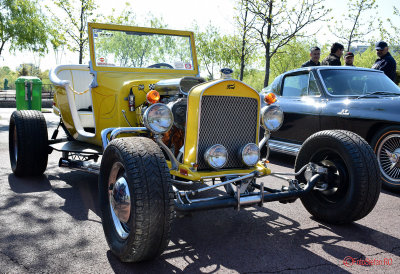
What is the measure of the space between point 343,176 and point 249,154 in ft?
2.90

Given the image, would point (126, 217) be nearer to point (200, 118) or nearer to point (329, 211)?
point (200, 118)

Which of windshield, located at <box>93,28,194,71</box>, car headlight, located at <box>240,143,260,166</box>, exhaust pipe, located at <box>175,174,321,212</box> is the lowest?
exhaust pipe, located at <box>175,174,321,212</box>

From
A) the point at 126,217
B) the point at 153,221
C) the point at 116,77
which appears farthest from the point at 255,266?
the point at 116,77

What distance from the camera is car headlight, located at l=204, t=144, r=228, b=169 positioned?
A: 2.85 metres

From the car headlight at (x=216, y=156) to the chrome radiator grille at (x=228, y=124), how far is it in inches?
5.2

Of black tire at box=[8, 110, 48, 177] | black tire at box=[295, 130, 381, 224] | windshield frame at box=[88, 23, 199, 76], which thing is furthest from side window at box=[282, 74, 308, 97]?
black tire at box=[8, 110, 48, 177]

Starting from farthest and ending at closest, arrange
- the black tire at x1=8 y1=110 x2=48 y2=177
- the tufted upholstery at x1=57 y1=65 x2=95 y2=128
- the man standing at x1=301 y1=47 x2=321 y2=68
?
the man standing at x1=301 y1=47 x2=321 y2=68 → the tufted upholstery at x1=57 y1=65 x2=95 y2=128 → the black tire at x1=8 y1=110 x2=48 y2=177

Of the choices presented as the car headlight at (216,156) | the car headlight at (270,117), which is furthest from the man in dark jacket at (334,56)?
the car headlight at (216,156)

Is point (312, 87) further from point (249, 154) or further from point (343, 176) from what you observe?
point (249, 154)

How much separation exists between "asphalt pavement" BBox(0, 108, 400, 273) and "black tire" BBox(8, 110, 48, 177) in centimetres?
58

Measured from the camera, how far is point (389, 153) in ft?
15.1

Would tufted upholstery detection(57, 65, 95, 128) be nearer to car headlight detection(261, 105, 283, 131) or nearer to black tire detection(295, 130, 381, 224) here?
car headlight detection(261, 105, 283, 131)

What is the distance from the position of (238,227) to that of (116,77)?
234 centimetres

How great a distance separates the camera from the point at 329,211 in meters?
3.22
